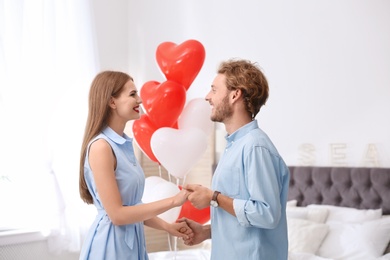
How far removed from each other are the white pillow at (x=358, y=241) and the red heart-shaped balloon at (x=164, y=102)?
132cm

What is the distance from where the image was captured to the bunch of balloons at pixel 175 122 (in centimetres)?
339

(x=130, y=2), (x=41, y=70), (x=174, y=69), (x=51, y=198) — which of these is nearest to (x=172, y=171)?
(x=174, y=69)

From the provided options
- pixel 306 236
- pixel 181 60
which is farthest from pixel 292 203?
pixel 181 60

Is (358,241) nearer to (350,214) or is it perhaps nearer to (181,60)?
(350,214)

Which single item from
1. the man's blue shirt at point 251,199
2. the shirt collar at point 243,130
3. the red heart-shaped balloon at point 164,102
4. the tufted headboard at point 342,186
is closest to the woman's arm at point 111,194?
the man's blue shirt at point 251,199

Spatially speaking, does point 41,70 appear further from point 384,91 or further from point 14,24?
point 384,91

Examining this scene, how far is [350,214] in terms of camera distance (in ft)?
12.6

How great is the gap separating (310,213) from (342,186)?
0.31 meters

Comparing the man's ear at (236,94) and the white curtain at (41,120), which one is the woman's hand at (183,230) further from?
the white curtain at (41,120)

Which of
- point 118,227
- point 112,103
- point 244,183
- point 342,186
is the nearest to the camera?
point 244,183

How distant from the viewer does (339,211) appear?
3910 mm

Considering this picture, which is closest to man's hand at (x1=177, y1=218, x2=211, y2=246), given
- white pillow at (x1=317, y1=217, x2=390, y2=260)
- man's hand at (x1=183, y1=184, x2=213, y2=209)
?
man's hand at (x1=183, y1=184, x2=213, y2=209)

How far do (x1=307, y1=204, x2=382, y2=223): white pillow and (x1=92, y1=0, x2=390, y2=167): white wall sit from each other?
1.21 feet

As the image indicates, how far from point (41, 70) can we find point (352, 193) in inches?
101
